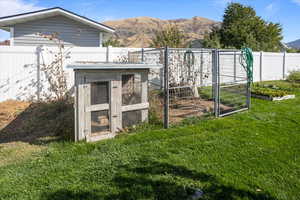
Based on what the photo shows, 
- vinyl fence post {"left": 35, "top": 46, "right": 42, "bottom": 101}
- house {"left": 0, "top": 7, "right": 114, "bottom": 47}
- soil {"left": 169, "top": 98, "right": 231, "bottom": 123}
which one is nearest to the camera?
soil {"left": 169, "top": 98, "right": 231, "bottom": 123}

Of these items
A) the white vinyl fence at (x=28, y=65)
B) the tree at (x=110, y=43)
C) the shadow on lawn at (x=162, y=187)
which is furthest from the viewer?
the tree at (x=110, y=43)

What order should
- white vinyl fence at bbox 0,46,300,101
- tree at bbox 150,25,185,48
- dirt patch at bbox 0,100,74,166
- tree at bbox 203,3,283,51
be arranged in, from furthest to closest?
tree at bbox 203,3,283,51
tree at bbox 150,25,185,48
white vinyl fence at bbox 0,46,300,101
dirt patch at bbox 0,100,74,166

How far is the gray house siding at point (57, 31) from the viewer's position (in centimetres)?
830

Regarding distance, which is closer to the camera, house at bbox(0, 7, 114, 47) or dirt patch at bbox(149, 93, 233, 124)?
dirt patch at bbox(149, 93, 233, 124)

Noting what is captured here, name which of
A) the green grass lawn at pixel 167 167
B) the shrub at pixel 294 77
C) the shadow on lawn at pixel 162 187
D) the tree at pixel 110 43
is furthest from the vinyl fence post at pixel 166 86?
the tree at pixel 110 43

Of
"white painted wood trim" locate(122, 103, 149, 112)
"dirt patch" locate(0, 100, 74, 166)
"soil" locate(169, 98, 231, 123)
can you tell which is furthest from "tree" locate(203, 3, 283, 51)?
"dirt patch" locate(0, 100, 74, 166)

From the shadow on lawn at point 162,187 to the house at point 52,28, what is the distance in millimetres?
6790

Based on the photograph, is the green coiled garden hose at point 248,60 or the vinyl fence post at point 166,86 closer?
the vinyl fence post at point 166,86

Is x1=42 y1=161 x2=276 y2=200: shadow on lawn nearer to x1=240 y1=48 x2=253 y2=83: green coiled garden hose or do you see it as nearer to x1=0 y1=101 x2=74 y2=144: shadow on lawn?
x1=0 y1=101 x2=74 y2=144: shadow on lawn

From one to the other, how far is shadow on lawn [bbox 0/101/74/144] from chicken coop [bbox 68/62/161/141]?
57 centimetres

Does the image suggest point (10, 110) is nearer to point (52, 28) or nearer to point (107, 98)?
point (107, 98)

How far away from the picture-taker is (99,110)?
415 centimetres

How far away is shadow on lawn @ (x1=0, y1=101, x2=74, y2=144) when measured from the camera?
14.4 ft

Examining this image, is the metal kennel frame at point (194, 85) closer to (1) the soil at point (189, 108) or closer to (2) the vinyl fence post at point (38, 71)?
(1) the soil at point (189, 108)
